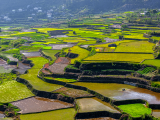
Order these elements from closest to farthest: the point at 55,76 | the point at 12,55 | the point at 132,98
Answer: the point at 132,98, the point at 55,76, the point at 12,55

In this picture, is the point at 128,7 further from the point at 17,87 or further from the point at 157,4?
the point at 17,87

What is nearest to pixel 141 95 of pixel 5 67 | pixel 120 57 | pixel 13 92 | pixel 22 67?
pixel 120 57

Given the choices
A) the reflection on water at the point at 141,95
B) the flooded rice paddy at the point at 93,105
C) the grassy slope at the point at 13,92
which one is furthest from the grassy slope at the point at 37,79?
the reflection on water at the point at 141,95

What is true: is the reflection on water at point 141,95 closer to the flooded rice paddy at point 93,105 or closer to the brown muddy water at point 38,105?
the flooded rice paddy at point 93,105

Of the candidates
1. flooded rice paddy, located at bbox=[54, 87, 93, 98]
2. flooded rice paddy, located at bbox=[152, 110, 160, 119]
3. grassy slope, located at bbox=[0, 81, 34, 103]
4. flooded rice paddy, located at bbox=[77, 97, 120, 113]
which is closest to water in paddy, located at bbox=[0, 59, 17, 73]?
grassy slope, located at bbox=[0, 81, 34, 103]

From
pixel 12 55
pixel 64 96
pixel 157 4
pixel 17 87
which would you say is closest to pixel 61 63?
pixel 17 87

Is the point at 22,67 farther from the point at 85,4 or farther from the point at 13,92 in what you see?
the point at 85,4
